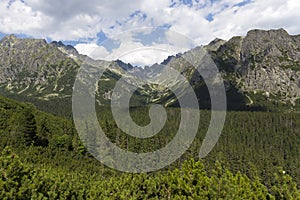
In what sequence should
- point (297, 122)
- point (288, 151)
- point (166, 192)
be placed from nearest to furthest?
point (166, 192) → point (288, 151) → point (297, 122)

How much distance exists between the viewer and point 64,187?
27.8 meters

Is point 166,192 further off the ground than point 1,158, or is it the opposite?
point 1,158

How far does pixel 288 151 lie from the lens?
164500 millimetres

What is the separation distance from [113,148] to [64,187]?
178 feet

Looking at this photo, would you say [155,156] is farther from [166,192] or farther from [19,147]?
[166,192]

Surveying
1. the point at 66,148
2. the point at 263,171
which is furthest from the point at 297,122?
the point at 66,148

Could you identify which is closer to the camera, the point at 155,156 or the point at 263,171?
the point at 155,156

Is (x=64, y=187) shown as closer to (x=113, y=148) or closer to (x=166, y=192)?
(x=166, y=192)

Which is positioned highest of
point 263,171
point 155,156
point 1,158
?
point 1,158

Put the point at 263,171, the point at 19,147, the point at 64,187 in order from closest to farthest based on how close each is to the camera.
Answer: the point at 64,187 → the point at 19,147 → the point at 263,171

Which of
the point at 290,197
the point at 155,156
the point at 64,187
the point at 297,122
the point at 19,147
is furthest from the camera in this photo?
the point at 297,122

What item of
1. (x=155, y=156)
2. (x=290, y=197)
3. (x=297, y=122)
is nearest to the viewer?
(x=290, y=197)

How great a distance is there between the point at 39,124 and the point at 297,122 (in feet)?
579

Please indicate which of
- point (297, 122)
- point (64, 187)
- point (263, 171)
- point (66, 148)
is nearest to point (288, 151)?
point (297, 122)
